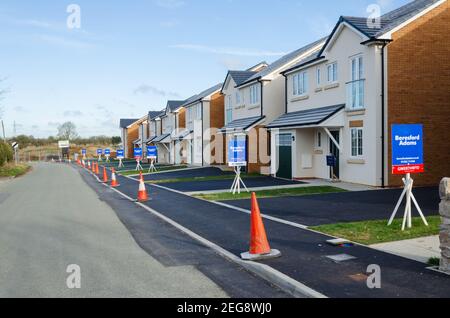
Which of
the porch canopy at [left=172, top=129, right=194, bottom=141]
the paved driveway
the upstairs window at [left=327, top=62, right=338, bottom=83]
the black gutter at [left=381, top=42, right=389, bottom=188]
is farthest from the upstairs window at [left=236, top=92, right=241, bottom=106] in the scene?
the paved driveway

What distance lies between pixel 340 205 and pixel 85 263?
8441 mm

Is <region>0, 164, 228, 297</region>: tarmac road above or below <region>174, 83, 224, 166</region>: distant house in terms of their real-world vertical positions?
below

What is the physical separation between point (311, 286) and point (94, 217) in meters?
8.47

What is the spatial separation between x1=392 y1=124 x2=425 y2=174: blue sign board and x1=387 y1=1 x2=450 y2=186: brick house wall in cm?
853

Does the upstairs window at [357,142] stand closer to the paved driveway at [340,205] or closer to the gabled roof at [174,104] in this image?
the paved driveway at [340,205]

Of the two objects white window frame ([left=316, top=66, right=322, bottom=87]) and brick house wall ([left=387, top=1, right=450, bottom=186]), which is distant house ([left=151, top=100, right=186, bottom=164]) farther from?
brick house wall ([left=387, top=1, right=450, bottom=186])

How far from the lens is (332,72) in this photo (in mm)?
22125

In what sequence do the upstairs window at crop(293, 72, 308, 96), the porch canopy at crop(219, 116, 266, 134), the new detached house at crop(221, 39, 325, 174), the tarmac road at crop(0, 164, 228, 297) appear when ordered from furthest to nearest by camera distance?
the porch canopy at crop(219, 116, 266, 134) → the new detached house at crop(221, 39, 325, 174) → the upstairs window at crop(293, 72, 308, 96) → the tarmac road at crop(0, 164, 228, 297)

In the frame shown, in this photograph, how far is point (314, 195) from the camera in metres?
16.9

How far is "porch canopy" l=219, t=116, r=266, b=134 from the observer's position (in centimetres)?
2878

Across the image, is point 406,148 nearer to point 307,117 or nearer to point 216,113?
point 307,117

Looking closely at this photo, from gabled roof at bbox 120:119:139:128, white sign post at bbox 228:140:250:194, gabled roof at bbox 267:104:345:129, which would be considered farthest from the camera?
gabled roof at bbox 120:119:139:128

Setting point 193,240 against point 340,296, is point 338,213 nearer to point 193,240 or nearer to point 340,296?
point 193,240
